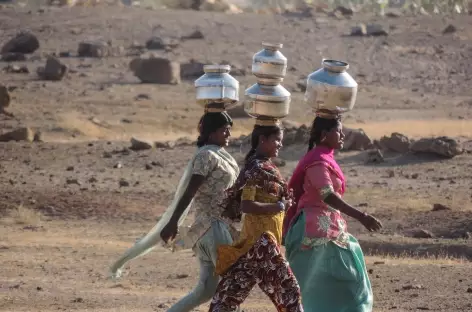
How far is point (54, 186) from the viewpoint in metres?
18.2

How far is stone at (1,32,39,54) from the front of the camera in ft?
106

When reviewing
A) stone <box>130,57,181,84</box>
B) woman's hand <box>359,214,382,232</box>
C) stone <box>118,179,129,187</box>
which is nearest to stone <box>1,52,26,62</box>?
stone <box>130,57,181,84</box>

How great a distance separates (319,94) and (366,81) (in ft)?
79.6

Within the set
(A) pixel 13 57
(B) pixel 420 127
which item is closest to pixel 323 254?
(B) pixel 420 127

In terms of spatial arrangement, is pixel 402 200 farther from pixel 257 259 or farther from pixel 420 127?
pixel 257 259

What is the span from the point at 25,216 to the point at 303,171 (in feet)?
26.2

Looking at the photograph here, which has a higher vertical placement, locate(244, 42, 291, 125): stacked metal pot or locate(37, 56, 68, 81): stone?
locate(244, 42, 291, 125): stacked metal pot

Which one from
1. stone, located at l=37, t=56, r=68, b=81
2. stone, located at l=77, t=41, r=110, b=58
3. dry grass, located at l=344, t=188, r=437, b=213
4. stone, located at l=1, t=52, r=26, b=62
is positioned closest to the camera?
dry grass, located at l=344, t=188, r=437, b=213

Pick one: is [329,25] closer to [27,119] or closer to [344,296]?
[27,119]

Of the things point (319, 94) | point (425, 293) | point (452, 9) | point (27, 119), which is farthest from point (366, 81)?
point (319, 94)

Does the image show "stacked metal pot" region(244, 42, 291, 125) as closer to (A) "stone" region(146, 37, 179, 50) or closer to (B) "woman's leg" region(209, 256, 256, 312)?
(B) "woman's leg" region(209, 256, 256, 312)

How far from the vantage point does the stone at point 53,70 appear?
2909cm

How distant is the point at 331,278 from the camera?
329 inches

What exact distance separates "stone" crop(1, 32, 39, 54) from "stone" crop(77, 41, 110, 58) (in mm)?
1114
